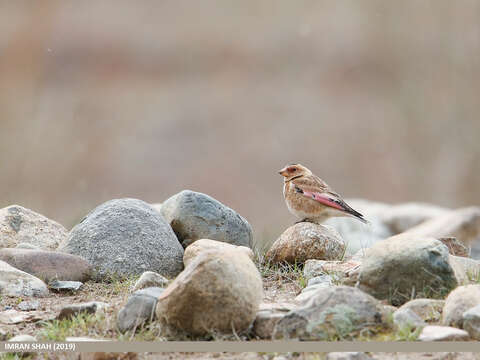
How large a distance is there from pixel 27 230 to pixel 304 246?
1871 mm

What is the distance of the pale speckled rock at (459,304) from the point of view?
3.26m

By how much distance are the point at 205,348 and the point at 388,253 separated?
3.59 ft

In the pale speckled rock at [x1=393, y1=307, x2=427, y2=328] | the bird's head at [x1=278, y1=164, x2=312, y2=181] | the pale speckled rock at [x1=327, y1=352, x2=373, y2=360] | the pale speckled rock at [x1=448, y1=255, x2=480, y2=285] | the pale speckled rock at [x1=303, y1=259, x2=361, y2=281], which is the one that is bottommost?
the pale speckled rock at [x1=327, y1=352, x2=373, y2=360]

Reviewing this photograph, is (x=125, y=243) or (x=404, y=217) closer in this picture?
(x=125, y=243)

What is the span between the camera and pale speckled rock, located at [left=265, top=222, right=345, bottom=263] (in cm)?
477

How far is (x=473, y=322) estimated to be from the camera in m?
3.14

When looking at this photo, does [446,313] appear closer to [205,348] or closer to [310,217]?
[205,348]

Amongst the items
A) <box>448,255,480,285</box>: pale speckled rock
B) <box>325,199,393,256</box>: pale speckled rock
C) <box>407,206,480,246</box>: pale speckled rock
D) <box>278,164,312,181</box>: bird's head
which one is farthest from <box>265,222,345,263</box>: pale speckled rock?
<box>407,206,480,246</box>: pale speckled rock

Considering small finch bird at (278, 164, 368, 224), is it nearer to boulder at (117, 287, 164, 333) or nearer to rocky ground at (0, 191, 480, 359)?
rocky ground at (0, 191, 480, 359)

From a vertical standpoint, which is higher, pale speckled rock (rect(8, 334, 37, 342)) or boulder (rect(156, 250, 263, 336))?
boulder (rect(156, 250, 263, 336))

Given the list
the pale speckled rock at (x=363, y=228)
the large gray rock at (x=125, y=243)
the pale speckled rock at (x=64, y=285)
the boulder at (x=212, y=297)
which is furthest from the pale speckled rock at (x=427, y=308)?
the pale speckled rock at (x=363, y=228)

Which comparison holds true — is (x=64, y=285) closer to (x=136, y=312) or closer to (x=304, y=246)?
(x=136, y=312)

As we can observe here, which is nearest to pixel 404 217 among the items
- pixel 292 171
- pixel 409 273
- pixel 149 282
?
pixel 292 171

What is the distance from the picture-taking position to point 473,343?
3.06m
